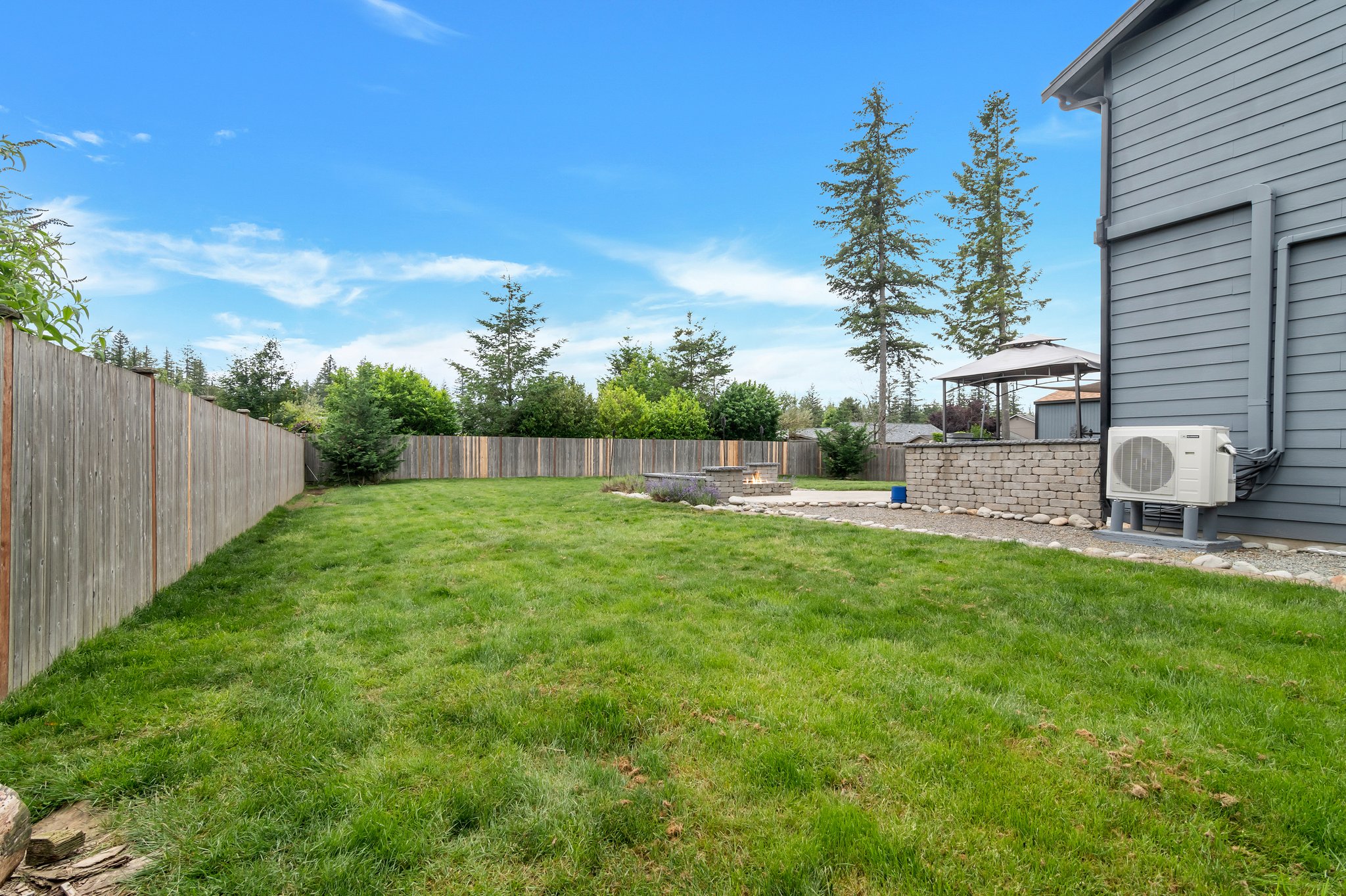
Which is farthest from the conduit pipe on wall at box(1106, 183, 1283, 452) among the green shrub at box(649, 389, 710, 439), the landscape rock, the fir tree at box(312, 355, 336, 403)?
the fir tree at box(312, 355, 336, 403)

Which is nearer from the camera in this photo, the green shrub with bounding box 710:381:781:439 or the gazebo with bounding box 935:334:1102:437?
the gazebo with bounding box 935:334:1102:437

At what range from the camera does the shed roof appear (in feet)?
20.0

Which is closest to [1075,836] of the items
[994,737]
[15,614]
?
[994,737]

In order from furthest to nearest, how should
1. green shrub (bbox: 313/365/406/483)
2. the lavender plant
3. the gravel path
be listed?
green shrub (bbox: 313/365/406/483)
the lavender plant
the gravel path

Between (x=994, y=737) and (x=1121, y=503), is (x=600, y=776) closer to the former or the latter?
(x=994, y=737)

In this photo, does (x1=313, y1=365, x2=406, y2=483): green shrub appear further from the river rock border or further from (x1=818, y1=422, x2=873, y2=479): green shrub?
(x1=818, y1=422, x2=873, y2=479): green shrub

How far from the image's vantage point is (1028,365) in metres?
8.32

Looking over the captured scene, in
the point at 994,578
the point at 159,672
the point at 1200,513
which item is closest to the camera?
the point at 159,672

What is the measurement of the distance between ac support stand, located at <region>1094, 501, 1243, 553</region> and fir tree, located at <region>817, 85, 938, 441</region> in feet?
49.7

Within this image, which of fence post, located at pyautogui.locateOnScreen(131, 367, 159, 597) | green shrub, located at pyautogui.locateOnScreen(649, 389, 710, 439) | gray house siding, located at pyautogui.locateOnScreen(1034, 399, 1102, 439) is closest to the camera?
fence post, located at pyautogui.locateOnScreen(131, 367, 159, 597)

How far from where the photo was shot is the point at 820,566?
486cm

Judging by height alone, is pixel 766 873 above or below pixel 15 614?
below

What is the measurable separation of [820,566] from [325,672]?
11.6ft

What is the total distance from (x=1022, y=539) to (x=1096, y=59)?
5559mm
